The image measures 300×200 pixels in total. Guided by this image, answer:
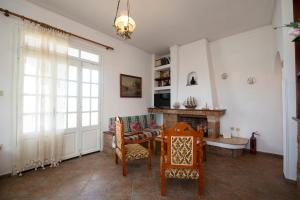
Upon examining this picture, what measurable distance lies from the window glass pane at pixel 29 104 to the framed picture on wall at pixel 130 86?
2224 millimetres

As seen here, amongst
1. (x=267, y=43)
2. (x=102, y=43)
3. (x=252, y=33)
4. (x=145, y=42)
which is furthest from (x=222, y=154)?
(x=102, y=43)

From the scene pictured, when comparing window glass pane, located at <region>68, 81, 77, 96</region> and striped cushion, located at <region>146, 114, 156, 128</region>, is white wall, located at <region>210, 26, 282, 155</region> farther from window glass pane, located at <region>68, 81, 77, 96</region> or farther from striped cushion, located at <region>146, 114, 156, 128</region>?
window glass pane, located at <region>68, 81, 77, 96</region>

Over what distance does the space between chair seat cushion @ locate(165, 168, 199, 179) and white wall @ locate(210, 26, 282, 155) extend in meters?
2.82

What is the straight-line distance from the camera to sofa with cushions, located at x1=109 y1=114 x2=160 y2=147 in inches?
146

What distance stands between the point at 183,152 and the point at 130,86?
329cm

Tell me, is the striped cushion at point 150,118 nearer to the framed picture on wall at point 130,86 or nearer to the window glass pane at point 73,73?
the framed picture on wall at point 130,86

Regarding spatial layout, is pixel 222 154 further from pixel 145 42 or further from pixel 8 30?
pixel 8 30

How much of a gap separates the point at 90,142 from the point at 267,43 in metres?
5.16

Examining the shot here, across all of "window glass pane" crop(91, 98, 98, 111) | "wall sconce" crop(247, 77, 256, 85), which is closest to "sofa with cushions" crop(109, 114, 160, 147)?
"window glass pane" crop(91, 98, 98, 111)

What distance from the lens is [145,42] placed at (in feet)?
15.3

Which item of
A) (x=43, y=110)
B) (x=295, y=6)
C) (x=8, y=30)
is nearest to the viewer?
(x=295, y=6)

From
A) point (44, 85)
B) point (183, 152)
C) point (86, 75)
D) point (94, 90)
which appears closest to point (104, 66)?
point (86, 75)

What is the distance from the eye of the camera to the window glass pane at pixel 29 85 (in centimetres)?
273

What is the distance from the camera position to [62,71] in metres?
3.14
